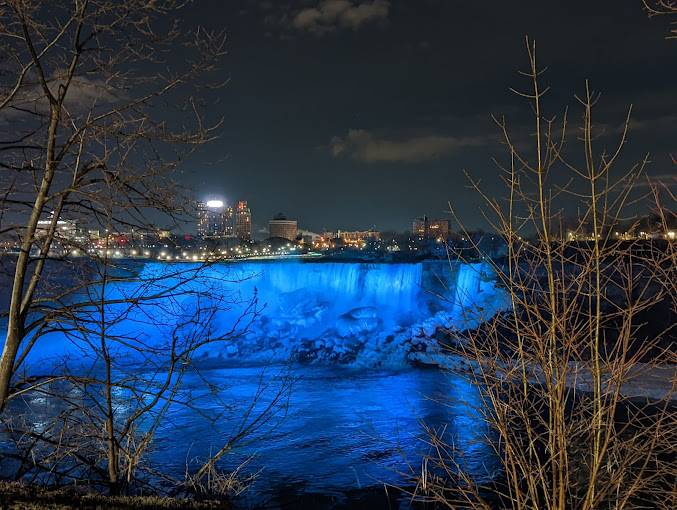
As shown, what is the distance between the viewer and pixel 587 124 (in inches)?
124

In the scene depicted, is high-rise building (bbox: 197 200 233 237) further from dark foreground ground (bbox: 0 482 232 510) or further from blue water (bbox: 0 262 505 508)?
dark foreground ground (bbox: 0 482 232 510)

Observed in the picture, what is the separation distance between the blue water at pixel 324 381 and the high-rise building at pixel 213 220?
590 millimetres

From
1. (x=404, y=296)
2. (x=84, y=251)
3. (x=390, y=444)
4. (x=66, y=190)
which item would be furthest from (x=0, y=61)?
(x=404, y=296)

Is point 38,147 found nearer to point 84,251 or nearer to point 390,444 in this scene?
point 84,251

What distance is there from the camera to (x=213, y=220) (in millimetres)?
6383

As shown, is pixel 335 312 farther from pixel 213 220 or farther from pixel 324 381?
pixel 213 220

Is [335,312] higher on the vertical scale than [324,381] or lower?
higher

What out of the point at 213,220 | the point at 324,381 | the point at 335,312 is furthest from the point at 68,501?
the point at 335,312

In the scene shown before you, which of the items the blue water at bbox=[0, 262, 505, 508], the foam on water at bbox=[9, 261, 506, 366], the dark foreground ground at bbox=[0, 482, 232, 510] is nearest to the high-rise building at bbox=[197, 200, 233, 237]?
the blue water at bbox=[0, 262, 505, 508]

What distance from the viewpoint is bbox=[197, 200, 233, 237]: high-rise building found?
5664 millimetres

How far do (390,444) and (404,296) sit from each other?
23.9m

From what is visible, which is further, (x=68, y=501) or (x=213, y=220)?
(x=213, y=220)

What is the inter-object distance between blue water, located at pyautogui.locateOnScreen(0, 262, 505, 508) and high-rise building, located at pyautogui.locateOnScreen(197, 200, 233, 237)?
0.59 meters

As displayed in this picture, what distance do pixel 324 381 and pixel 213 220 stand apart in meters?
18.4
